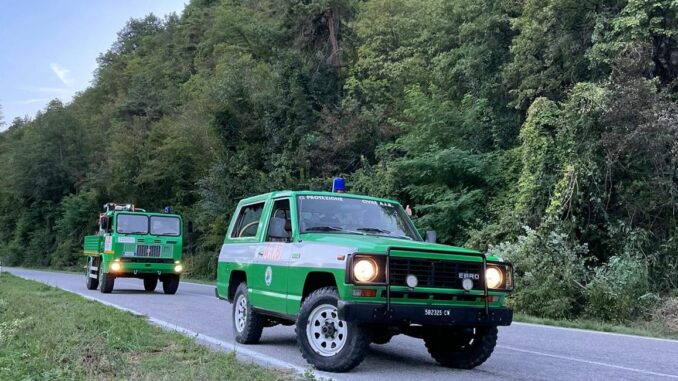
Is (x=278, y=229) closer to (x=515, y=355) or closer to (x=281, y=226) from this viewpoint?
(x=281, y=226)

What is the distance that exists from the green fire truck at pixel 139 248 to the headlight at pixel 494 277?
15.0 metres

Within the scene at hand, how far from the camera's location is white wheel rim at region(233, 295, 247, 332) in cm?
988

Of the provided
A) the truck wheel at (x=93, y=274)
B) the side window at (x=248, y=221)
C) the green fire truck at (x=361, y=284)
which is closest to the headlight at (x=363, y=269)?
the green fire truck at (x=361, y=284)

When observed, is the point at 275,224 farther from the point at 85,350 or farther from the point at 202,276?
the point at 202,276

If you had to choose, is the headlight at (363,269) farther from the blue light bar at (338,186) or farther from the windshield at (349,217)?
the blue light bar at (338,186)

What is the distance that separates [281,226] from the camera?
863cm

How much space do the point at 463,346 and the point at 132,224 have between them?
15.2 metres

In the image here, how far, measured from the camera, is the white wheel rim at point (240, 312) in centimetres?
988

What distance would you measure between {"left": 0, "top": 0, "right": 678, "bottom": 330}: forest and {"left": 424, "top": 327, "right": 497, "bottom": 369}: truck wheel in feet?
25.1

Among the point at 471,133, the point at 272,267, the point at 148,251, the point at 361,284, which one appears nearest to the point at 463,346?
the point at 361,284

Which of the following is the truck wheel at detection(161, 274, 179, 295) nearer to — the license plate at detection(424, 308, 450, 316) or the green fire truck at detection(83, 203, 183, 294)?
the green fire truck at detection(83, 203, 183, 294)

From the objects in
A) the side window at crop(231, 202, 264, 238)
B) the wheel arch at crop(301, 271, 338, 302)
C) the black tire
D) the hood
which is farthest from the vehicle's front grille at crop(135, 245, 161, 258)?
the wheel arch at crop(301, 271, 338, 302)

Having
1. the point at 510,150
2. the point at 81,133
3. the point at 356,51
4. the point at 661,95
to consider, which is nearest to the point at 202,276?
the point at 356,51

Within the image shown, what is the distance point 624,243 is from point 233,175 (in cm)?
2005
